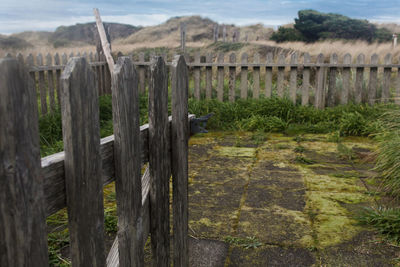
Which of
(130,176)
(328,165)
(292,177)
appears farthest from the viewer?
(328,165)

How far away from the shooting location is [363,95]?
8.09m

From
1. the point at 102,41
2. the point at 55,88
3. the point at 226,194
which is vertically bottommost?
the point at 226,194

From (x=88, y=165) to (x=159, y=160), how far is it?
1.90ft

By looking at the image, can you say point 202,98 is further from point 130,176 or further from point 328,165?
point 130,176

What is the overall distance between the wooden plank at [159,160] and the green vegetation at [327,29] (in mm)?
29710

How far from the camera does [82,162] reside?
1151 mm

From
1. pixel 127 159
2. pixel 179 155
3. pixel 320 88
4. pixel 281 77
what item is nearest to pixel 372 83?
pixel 320 88

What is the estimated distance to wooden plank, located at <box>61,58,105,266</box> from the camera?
1078mm

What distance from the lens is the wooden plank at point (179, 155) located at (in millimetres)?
1868

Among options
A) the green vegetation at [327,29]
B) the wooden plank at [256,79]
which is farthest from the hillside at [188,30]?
the wooden plank at [256,79]

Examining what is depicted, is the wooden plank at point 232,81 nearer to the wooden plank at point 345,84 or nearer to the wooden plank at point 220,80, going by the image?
the wooden plank at point 220,80

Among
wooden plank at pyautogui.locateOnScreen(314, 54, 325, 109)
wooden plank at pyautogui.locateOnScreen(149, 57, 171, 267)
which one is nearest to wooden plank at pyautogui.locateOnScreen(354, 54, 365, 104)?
wooden plank at pyautogui.locateOnScreen(314, 54, 325, 109)

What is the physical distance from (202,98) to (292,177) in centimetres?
461

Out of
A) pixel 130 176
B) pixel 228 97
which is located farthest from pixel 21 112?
pixel 228 97
